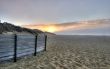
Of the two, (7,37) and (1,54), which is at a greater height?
(7,37)

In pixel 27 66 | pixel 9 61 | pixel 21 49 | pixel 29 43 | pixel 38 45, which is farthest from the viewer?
pixel 38 45

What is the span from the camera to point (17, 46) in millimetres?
11086

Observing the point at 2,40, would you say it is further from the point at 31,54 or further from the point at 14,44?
the point at 31,54

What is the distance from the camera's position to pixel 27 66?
31.6 ft

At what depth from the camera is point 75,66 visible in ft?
32.9

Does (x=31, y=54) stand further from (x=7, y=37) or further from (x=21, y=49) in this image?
(x=7, y=37)

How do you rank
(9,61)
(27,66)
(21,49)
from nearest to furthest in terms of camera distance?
(27,66)
(9,61)
(21,49)

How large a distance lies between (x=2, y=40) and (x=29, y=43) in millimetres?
3221

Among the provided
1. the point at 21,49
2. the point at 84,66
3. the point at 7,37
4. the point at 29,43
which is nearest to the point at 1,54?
the point at 7,37

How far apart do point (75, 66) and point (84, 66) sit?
473 mm

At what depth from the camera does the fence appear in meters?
9.89

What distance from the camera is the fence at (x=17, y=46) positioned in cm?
989

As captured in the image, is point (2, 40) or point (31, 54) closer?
point (2, 40)

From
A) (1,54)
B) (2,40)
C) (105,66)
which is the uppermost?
(2,40)
